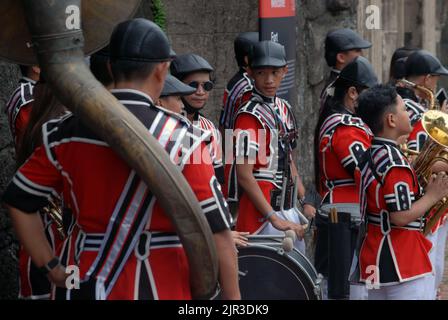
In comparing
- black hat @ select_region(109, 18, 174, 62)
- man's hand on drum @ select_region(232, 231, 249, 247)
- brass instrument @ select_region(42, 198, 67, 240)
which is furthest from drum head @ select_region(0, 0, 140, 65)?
man's hand on drum @ select_region(232, 231, 249, 247)

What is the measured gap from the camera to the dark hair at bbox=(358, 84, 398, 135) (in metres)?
6.36

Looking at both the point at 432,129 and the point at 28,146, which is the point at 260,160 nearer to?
the point at 432,129

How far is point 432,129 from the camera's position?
22.1ft

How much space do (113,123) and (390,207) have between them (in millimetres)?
2278

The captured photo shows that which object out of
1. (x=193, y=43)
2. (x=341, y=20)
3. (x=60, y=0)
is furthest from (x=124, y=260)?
(x=341, y=20)

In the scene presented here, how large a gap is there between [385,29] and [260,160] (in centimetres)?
1214

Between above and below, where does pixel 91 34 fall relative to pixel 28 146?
above

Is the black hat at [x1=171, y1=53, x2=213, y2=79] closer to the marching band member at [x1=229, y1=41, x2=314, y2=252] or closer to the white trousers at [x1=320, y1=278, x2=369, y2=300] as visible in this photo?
the marching band member at [x1=229, y1=41, x2=314, y2=252]

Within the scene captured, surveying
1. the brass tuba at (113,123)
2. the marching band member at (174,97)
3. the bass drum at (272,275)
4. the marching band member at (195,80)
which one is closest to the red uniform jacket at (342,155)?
the marching band member at (195,80)

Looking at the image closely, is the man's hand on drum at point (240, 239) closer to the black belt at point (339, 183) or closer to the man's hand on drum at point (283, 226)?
the man's hand on drum at point (283, 226)

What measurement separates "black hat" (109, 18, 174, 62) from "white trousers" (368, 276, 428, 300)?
7.78 ft

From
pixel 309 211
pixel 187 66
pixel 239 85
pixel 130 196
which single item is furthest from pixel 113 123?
pixel 239 85
